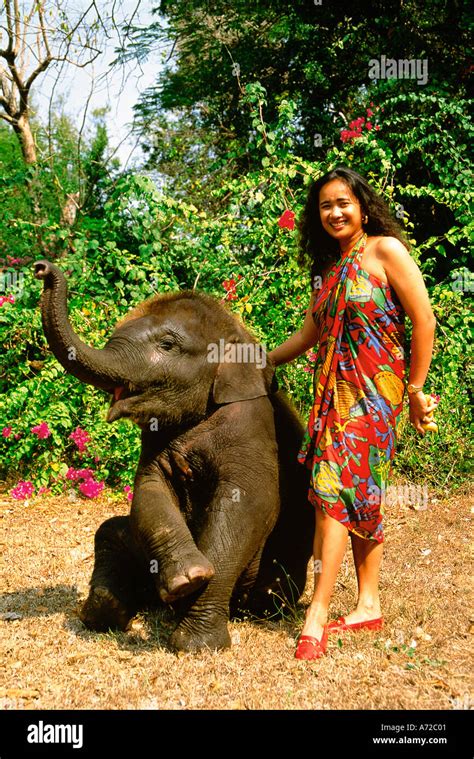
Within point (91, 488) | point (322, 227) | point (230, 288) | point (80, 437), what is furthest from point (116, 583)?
point (230, 288)

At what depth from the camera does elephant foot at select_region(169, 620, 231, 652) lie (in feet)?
12.1

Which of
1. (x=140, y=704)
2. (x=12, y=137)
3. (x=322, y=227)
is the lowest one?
(x=140, y=704)

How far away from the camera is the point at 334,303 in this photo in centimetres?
394

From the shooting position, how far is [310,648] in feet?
12.0

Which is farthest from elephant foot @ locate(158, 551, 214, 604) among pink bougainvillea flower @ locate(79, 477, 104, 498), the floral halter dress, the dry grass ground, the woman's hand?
pink bougainvillea flower @ locate(79, 477, 104, 498)

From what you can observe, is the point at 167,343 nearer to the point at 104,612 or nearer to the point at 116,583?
the point at 116,583

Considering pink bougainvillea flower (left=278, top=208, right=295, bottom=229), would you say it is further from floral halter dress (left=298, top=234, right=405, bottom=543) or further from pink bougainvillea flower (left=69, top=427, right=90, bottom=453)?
floral halter dress (left=298, top=234, right=405, bottom=543)

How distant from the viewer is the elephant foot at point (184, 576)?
11.6ft

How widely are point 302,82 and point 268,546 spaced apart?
10.7 m

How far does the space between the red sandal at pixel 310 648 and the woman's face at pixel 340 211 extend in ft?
6.83

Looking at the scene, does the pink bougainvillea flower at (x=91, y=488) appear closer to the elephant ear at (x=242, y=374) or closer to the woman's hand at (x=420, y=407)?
the elephant ear at (x=242, y=374)
